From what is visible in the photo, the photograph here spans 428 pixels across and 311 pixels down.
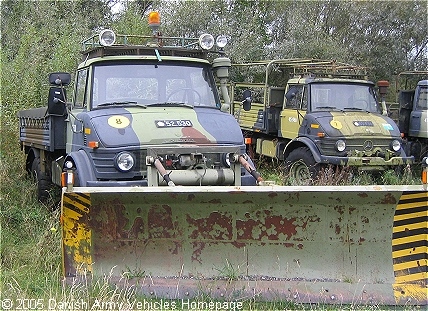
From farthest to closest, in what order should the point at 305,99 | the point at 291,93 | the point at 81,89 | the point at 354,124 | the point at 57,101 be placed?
the point at 291,93 < the point at 305,99 < the point at 354,124 < the point at 81,89 < the point at 57,101

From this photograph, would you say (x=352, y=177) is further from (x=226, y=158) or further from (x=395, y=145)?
(x=226, y=158)

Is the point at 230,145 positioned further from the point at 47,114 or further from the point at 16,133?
the point at 16,133

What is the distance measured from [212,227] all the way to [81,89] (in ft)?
9.80

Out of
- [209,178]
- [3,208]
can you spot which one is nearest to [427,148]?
[209,178]

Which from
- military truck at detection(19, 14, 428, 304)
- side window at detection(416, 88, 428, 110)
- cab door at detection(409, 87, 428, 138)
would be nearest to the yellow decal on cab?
military truck at detection(19, 14, 428, 304)

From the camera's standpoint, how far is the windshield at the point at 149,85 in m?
6.40

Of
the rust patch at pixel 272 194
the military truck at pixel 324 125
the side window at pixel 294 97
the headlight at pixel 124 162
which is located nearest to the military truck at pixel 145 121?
the headlight at pixel 124 162

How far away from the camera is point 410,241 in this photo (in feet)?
15.7

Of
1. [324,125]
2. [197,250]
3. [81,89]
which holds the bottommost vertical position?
[197,250]

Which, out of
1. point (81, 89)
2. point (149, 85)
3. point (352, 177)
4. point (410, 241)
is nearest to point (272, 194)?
point (410, 241)

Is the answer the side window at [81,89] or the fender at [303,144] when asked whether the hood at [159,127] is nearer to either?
the side window at [81,89]

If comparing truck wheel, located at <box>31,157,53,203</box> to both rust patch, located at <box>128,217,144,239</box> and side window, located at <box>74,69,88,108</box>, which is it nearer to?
side window, located at <box>74,69,88,108</box>

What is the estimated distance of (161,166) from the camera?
5.29 metres

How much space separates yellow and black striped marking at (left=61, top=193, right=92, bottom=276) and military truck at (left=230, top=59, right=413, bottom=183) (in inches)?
163
